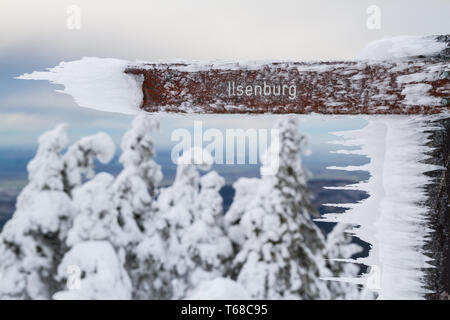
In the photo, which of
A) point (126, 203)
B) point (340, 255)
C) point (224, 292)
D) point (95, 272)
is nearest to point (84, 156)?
point (126, 203)

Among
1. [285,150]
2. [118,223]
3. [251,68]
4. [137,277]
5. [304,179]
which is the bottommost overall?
[137,277]

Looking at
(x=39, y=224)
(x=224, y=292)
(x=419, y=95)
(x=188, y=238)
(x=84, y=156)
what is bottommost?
(x=188, y=238)

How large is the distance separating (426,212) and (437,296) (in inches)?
13.4

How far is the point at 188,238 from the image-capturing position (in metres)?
11.7

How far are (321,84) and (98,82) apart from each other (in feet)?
2.76

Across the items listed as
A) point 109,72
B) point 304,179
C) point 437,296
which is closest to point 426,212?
point 437,296

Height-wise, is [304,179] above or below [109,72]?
below

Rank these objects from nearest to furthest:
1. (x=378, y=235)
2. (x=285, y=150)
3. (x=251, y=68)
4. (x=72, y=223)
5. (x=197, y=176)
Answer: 1. (x=251, y=68)
2. (x=378, y=235)
3. (x=72, y=223)
4. (x=285, y=150)
5. (x=197, y=176)

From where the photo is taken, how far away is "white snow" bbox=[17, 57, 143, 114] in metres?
1.46

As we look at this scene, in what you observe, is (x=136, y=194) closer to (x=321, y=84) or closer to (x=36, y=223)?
(x=36, y=223)

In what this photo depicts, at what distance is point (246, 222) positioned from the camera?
10633 mm

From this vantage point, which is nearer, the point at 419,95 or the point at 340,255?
the point at 419,95

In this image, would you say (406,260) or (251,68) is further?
(406,260)
